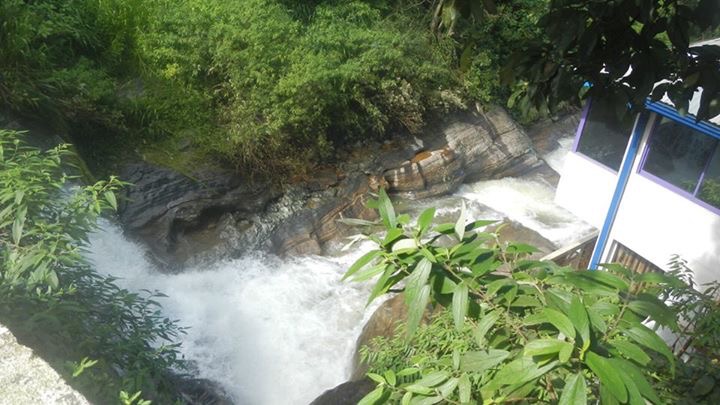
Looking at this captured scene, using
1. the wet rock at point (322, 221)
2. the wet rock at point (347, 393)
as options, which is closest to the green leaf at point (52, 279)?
the wet rock at point (347, 393)

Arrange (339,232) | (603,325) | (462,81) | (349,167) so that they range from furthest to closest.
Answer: (462,81) → (349,167) → (339,232) → (603,325)

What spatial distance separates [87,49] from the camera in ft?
29.6

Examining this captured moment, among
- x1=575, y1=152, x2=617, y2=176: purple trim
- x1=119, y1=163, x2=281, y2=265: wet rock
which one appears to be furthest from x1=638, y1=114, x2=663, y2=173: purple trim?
x1=119, y1=163, x2=281, y2=265: wet rock

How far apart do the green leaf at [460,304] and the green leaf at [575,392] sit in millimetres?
248

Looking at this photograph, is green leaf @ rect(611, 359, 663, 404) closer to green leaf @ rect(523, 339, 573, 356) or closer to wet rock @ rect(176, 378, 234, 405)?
Result: green leaf @ rect(523, 339, 573, 356)

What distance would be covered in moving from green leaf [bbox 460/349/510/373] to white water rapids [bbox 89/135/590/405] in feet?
17.8

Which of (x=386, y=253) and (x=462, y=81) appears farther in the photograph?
(x=462, y=81)

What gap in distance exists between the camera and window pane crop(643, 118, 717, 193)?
6160mm

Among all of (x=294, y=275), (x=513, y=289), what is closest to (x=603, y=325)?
(x=513, y=289)

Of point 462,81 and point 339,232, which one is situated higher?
point 462,81

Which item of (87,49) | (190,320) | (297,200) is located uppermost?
(87,49)

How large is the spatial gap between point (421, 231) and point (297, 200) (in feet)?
25.6

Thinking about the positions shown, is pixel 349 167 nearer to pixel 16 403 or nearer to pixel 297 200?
pixel 297 200

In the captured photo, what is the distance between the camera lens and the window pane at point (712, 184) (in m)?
6.01
